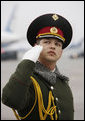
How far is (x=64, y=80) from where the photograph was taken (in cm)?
199

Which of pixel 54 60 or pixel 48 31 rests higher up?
pixel 48 31

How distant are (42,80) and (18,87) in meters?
0.29

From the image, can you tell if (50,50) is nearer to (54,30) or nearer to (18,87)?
(54,30)

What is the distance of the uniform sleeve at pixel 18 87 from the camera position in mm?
1559

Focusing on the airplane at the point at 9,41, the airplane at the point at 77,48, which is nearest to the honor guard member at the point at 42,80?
the airplane at the point at 9,41

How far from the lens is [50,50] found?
1782mm

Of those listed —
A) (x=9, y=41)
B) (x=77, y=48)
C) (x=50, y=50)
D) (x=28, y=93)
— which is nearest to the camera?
(x=28, y=93)

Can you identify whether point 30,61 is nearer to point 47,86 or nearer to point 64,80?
point 47,86

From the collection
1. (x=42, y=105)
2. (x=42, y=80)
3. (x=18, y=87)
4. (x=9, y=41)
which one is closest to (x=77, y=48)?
(x=9, y=41)

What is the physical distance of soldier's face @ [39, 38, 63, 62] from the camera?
178cm

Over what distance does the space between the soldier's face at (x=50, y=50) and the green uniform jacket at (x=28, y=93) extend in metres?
0.11

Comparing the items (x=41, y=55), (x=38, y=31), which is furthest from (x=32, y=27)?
(x=41, y=55)

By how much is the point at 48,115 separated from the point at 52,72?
24cm

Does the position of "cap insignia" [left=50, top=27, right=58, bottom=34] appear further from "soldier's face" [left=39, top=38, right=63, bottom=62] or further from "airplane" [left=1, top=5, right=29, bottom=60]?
"airplane" [left=1, top=5, right=29, bottom=60]
